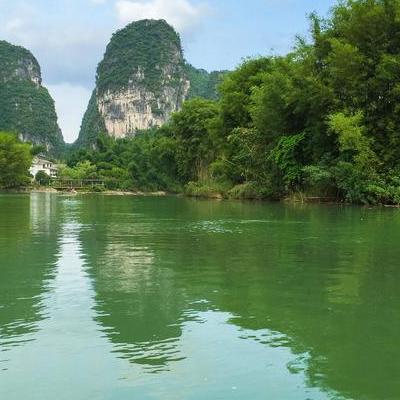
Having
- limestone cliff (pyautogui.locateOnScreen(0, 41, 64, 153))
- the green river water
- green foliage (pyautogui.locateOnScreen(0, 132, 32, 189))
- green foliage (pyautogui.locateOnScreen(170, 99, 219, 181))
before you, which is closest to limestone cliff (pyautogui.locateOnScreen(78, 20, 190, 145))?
limestone cliff (pyautogui.locateOnScreen(0, 41, 64, 153))

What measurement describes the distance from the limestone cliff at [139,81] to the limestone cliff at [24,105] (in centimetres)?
1189

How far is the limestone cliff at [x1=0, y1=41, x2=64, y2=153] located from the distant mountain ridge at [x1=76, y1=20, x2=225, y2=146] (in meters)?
11.3

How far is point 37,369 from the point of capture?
494 centimetres

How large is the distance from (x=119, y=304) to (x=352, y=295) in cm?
287

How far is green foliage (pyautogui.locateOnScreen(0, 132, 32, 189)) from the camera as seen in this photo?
89.8 metres

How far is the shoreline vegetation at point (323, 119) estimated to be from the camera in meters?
30.5

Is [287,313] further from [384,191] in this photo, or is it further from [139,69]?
[139,69]

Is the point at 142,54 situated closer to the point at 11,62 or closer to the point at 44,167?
the point at 11,62

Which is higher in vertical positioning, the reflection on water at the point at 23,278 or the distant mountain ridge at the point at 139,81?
the distant mountain ridge at the point at 139,81

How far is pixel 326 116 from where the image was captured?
105 ft

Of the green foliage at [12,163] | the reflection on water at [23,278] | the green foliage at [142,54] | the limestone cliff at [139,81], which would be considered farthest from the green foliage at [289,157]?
the green foliage at [142,54]

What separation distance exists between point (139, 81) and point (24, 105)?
3363 cm

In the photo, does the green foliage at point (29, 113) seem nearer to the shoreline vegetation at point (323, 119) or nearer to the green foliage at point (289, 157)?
the shoreline vegetation at point (323, 119)

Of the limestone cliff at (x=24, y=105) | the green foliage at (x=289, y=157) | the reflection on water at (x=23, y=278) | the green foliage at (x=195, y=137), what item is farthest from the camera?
the limestone cliff at (x=24, y=105)
